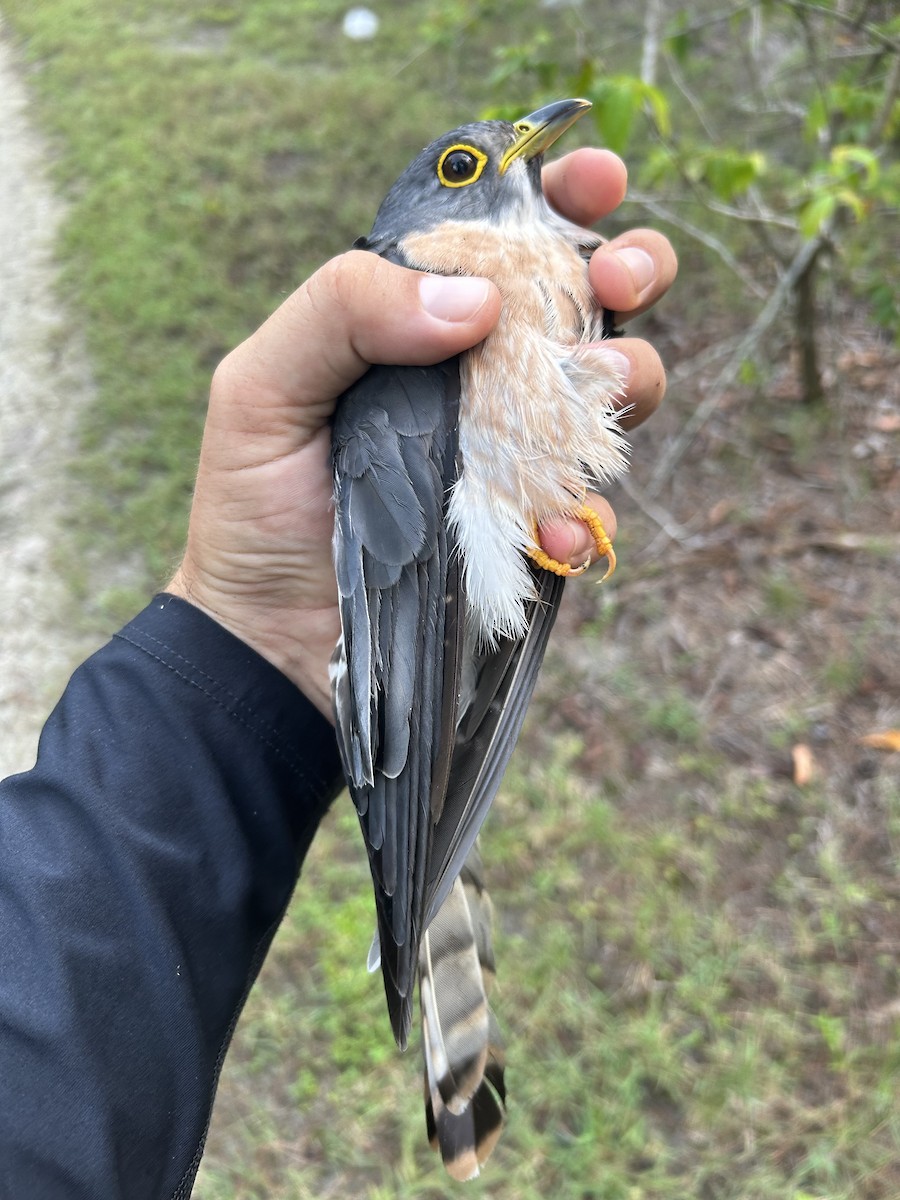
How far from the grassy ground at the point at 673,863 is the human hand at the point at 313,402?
1.61 meters

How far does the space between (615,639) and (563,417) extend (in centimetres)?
254

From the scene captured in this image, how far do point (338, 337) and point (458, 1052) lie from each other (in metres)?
2.06

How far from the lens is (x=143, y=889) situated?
2.10 m

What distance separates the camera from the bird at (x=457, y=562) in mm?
2201

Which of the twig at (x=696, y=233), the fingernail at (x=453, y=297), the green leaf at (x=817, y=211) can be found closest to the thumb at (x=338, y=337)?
the fingernail at (x=453, y=297)

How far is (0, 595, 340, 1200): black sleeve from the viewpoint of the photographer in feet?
6.01

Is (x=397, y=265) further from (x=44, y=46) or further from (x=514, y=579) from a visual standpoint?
(x=44, y=46)

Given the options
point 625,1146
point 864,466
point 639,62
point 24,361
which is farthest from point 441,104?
point 625,1146

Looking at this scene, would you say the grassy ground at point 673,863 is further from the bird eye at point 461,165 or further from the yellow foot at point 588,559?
the bird eye at point 461,165

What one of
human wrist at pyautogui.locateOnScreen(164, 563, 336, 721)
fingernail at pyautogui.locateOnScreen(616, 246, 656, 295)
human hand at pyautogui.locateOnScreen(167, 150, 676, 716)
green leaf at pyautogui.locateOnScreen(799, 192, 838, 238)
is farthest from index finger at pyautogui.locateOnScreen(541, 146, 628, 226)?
human wrist at pyautogui.locateOnScreen(164, 563, 336, 721)

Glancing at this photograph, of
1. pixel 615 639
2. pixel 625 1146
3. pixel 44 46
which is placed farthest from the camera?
pixel 44 46

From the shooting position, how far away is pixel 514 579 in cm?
238

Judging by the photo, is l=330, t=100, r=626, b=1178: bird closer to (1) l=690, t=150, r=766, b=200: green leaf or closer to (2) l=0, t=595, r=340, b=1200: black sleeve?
(2) l=0, t=595, r=340, b=1200: black sleeve

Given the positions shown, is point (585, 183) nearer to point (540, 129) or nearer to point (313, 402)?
point (540, 129)
